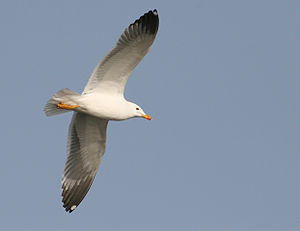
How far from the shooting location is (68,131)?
1150 cm

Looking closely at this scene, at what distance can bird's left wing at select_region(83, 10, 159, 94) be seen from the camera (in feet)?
32.8

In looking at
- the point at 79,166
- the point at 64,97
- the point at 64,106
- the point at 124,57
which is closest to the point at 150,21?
the point at 124,57

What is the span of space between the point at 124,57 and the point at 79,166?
9.47 ft

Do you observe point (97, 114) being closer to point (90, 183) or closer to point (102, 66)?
point (102, 66)

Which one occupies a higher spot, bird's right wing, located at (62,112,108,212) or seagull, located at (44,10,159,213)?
seagull, located at (44,10,159,213)

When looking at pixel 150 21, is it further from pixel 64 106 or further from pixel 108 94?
pixel 64 106

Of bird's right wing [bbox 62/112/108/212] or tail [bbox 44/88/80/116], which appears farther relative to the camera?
bird's right wing [bbox 62/112/108/212]

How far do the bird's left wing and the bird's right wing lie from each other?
1498mm

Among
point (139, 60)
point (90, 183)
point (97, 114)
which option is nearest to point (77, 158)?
point (90, 183)

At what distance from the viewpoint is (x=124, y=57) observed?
33.2 ft

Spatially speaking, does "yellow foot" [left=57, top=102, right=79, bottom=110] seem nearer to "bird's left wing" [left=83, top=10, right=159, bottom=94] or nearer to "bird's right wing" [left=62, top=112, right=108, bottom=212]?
"bird's left wing" [left=83, top=10, right=159, bottom=94]

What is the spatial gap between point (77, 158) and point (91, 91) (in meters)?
1.93

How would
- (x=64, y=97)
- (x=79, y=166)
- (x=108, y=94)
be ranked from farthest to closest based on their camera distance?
(x=79, y=166) → (x=108, y=94) → (x=64, y=97)

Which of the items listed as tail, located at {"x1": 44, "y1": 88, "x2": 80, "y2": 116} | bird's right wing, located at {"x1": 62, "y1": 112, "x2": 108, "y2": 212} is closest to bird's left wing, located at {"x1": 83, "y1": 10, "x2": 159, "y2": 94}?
tail, located at {"x1": 44, "y1": 88, "x2": 80, "y2": 116}
